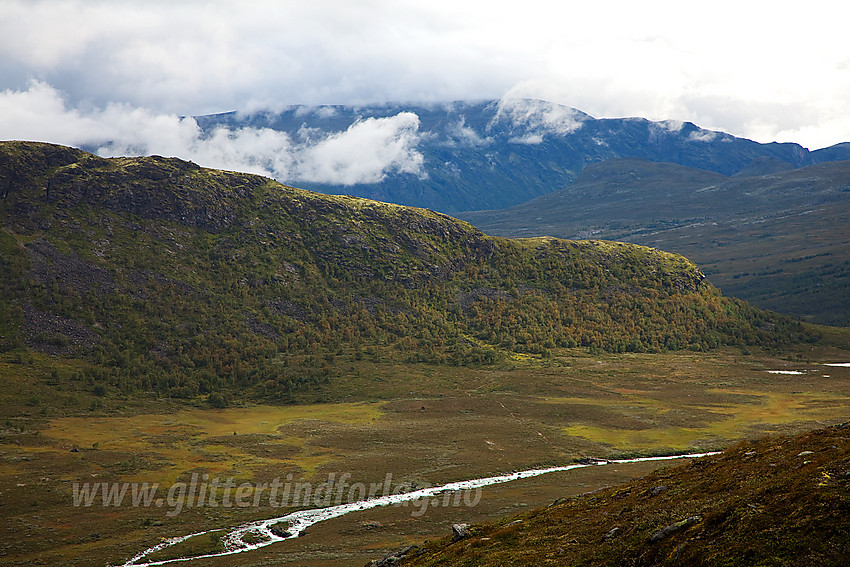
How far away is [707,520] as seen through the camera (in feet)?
112

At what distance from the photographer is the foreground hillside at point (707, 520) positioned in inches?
1153

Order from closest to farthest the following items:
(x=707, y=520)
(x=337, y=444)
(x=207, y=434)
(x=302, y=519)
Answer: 1. (x=707, y=520)
2. (x=302, y=519)
3. (x=337, y=444)
4. (x=207, y=434)

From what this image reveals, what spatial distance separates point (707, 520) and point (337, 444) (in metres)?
110

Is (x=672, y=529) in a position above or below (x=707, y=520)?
below

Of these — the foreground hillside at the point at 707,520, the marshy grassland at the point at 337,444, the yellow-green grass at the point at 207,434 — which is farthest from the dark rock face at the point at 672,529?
the yellow-green grass at the point at 207,434

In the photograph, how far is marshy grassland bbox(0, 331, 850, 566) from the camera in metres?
79.5

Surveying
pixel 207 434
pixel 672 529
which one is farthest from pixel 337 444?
pixel 672 529

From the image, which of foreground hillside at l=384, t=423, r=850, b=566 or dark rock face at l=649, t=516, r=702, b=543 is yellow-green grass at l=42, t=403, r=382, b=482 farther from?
dark rock face at l=649, t=516, r=702, b=543

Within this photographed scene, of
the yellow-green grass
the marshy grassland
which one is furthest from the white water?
the yellow-green grass

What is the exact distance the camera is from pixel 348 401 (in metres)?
189

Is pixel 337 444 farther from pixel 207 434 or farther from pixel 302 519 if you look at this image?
pixel 302 519

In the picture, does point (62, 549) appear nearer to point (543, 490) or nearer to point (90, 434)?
point (543, 490)

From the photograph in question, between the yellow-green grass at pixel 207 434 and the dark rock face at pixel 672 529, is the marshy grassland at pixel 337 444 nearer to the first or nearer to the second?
the yellow-green grass at pixel 207 434

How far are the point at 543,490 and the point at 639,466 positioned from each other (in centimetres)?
2752
